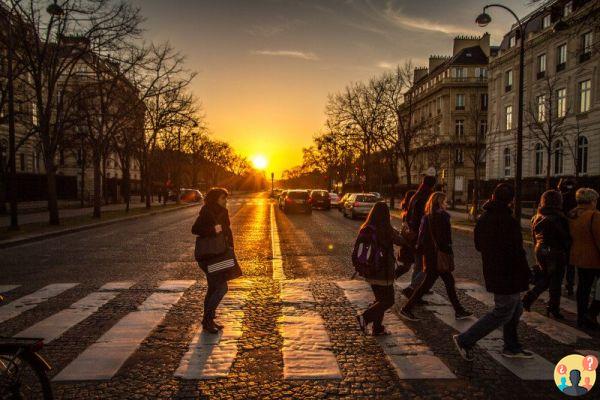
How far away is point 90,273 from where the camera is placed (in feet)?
31.7

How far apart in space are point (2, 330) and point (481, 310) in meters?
6.21

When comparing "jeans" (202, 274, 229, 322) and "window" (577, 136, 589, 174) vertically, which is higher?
"window" (577, 136, 589, 174)

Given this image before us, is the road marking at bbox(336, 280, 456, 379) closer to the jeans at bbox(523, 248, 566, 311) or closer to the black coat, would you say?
the black coat

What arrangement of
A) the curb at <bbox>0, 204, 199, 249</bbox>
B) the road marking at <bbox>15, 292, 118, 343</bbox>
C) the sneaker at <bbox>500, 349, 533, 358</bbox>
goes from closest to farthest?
the sneaker at <bbox>500, 349, 533, 358</bbox> < the road marking at <bbox>15, 292, 118, 343</bbox> < the curb at <bbox>0, 204, 199, 249</bbox>

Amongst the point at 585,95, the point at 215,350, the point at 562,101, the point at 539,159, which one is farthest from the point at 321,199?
the point at 215,350

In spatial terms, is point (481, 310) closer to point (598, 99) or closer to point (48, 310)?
point (48, 310)

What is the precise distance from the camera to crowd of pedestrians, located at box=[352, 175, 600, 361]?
4.52 meters

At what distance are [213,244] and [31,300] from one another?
3.61m

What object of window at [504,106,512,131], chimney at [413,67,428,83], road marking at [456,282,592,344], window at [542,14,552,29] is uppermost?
chimney at [413,67,428,83]

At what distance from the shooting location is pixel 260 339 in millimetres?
5391

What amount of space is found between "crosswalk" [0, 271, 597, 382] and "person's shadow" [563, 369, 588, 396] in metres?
0.19

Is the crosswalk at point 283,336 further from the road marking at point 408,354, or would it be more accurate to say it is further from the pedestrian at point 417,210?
the pedestrian at point 417,210

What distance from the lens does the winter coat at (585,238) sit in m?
5.85

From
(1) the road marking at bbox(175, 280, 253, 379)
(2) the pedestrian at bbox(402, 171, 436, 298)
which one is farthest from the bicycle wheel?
(2) the pedestrian at bbox(402, 171, 436, 298)
